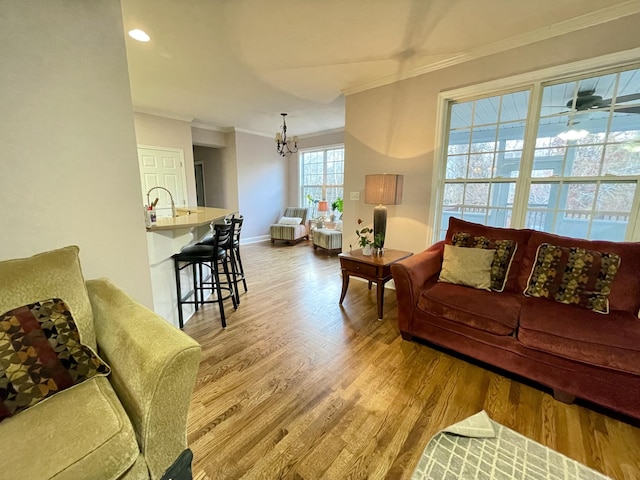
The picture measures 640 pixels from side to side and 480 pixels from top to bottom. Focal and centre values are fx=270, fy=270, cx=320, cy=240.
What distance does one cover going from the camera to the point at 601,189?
7.45 feet

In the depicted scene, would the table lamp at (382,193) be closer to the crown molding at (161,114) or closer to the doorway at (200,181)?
the crown molding at (161,114)

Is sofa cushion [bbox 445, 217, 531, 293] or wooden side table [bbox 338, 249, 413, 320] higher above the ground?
sofa cushion [bbox 445, 217, 531, 293]

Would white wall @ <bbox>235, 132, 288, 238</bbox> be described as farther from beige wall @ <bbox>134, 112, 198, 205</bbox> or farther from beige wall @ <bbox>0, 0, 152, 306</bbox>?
beige wall @ <bbox>0, 0, 152, 306</bbox>

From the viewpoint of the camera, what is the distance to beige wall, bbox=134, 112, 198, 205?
15.3 feet

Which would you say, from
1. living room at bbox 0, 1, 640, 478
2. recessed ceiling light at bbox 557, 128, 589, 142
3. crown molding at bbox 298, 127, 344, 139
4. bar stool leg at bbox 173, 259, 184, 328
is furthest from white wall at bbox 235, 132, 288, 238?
recessed ceiling light at bbox 557, 128, 589, 142

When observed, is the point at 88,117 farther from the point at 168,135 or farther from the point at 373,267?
the point at 168,135

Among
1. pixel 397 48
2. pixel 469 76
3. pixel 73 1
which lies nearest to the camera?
pixel 73 1

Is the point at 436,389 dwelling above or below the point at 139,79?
below

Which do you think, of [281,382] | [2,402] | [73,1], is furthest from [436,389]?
[73,1]

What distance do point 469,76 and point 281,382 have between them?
10.7ft

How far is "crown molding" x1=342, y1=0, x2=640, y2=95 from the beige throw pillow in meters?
1.88

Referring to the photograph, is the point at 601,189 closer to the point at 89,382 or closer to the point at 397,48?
the point at 397,48

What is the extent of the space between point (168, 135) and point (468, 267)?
533 centimetres

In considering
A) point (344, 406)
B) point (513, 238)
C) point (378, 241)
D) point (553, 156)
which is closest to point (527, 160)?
point (553, 156)
